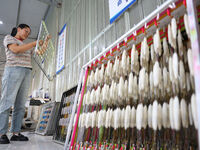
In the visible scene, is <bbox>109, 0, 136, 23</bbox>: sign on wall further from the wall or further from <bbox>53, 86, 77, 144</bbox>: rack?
<bbox>53, 86, 77, 144</bbox>: rack

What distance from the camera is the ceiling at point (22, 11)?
469cm

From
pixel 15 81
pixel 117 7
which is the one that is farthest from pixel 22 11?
pixel 117 7

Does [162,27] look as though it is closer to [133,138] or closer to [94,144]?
[133,138]

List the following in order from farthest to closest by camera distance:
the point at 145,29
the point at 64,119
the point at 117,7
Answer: the point at 64,119 < the point at 117,7 < the point at 145,29

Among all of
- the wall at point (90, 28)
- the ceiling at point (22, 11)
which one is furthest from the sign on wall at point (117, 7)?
the ceiling at point (22, 11)

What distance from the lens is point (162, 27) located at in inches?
33.7

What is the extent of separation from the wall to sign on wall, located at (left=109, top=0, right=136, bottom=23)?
0.04 meters

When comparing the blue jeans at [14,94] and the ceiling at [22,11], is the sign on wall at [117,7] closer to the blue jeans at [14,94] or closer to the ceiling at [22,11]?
the blue jeans at [14,94]

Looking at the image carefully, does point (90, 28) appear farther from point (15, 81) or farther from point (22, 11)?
point (22, 11)

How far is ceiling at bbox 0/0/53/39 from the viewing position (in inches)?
185

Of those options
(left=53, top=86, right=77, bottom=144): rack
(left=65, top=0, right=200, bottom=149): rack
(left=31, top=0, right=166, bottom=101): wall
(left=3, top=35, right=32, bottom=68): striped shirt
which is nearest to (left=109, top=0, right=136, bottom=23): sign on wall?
(left=31, top=0, right=166, bottom=101): wall

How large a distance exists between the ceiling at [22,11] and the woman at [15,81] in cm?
289

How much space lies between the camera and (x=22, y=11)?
16.8 feet

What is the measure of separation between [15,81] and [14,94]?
0.15 metres
